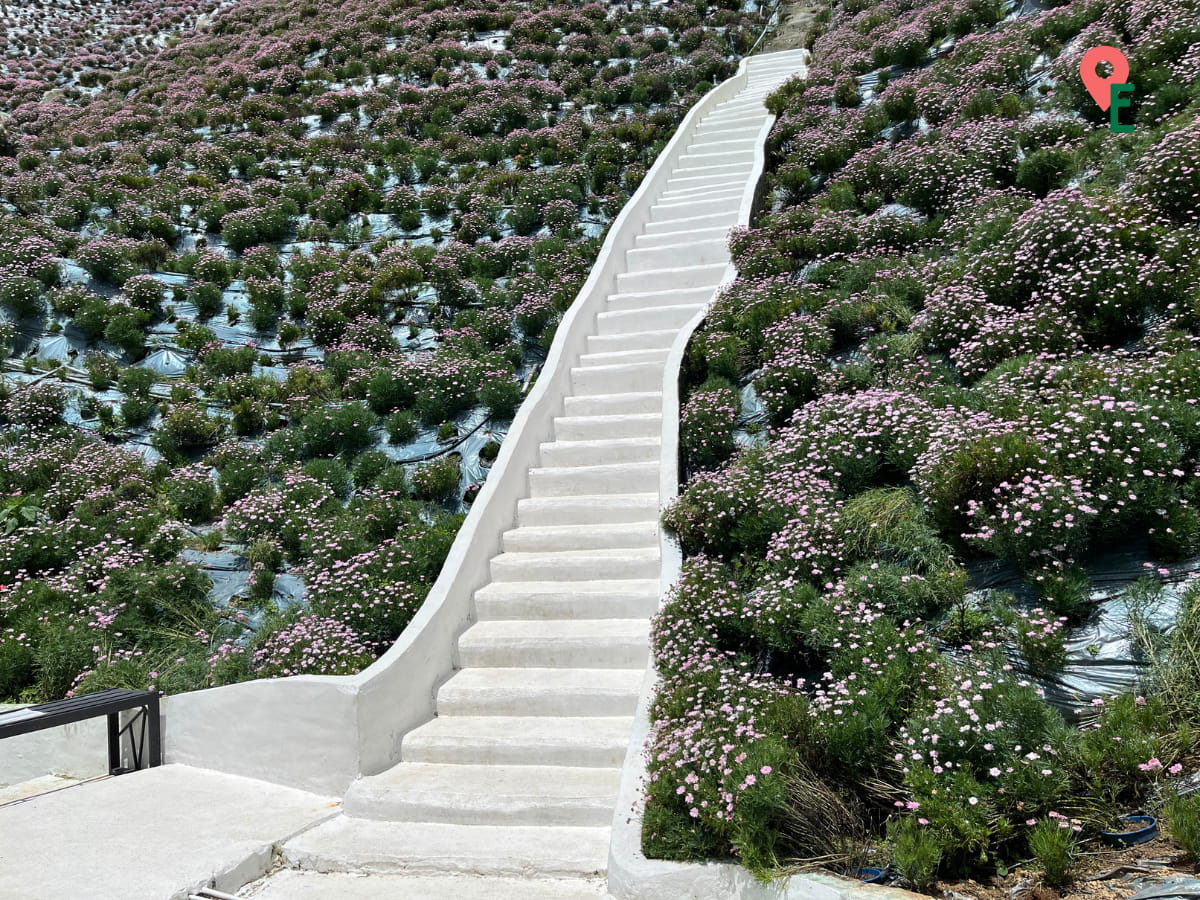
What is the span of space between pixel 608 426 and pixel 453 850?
4256 mm

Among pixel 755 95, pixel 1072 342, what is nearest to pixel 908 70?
pixel 755 95

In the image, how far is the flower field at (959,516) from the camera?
126 inches

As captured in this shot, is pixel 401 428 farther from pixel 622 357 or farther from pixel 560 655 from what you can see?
pixel 560 655

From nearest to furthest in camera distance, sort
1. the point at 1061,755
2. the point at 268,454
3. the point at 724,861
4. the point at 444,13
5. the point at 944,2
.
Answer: the point at 1061,755 → the point at 724,861 → the point at 268,454 → the point at 944,2 → the point at 444,13

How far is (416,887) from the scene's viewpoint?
12.8 ft

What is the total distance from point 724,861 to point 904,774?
0.85m

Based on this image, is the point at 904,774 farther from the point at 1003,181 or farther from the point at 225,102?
the point at 225,102

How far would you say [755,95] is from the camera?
15.4m

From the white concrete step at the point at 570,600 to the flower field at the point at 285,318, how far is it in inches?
23.3

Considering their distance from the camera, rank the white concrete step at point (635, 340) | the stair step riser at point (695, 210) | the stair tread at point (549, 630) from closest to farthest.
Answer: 1. the stair tread at point (549, 630)
2. the white concrete step at point (635, 340)
3. the stair step riser at point (695, 210)

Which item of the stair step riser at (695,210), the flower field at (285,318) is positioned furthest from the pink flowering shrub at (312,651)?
the stair step riser at (695,210)

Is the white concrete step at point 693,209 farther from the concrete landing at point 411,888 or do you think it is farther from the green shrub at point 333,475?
the concrete landing at point 411,888

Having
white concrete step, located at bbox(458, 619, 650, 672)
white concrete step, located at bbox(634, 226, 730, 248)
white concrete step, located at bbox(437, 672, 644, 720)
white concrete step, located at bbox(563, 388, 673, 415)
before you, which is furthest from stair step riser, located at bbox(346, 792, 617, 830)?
white concrete step, located at bbox(634, 226, 730, 248)

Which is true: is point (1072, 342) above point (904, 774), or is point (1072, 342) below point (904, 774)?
above
